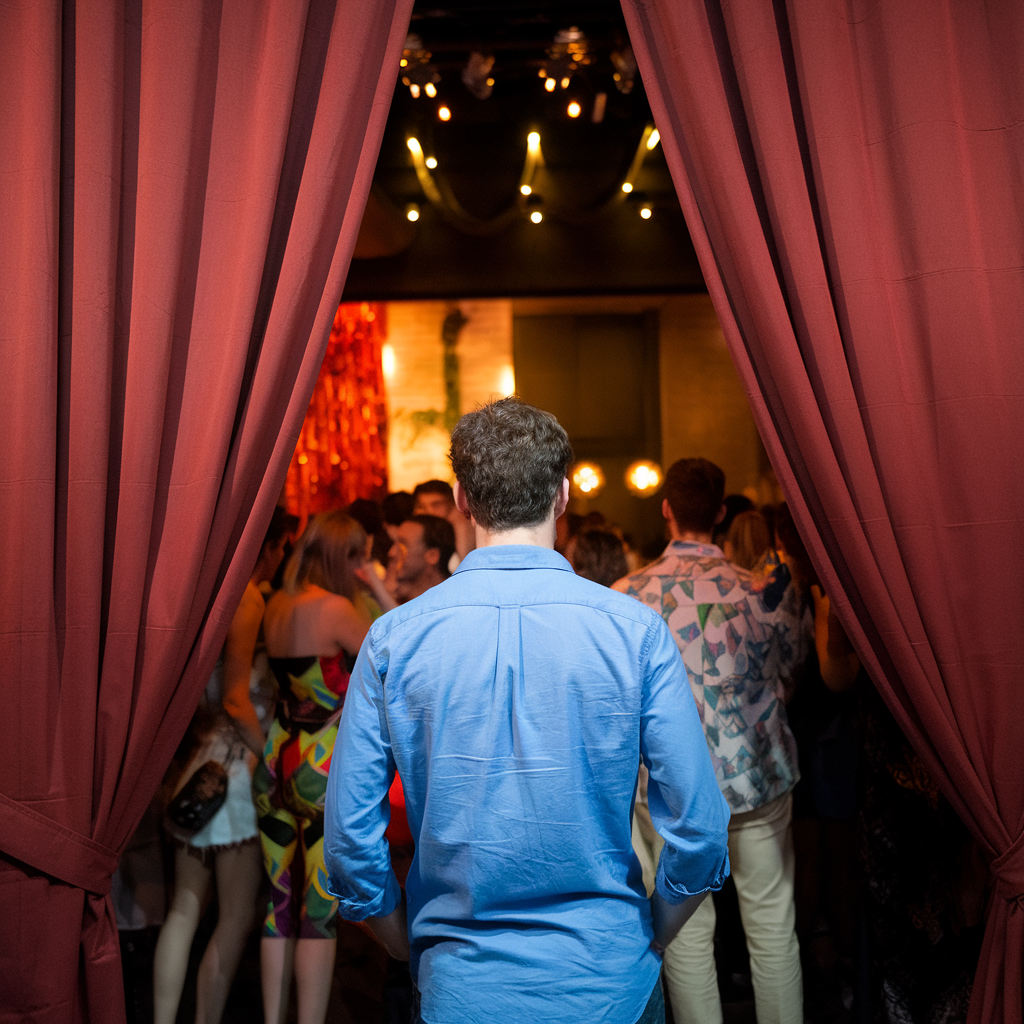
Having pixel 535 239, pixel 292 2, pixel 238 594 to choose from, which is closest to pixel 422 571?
pixel 238 594

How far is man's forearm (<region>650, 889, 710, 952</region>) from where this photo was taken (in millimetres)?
1316

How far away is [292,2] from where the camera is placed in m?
1.67

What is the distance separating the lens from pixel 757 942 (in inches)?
92.7

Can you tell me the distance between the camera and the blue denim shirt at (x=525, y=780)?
1225 millimetres

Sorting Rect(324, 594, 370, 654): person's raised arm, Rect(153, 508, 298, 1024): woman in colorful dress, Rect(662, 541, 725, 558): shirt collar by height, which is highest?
Rect(662, 541, 725, 558): shirt collar

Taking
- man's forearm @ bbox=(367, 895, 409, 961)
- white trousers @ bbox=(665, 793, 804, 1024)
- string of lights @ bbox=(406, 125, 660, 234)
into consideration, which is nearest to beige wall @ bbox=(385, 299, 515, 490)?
string of lights @ bbox=(406, 125, 660, 234)

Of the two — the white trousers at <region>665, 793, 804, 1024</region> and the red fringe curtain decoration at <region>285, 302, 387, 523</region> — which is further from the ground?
the red fringe curtain decoration at <region>285, 302, 387, 523</region>

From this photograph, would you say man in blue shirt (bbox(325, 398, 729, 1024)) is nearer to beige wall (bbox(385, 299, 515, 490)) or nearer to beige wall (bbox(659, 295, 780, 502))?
beige wall (bbox(385, 299, 515, 490))

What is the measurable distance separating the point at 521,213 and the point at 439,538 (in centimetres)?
231

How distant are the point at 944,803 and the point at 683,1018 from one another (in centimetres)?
100

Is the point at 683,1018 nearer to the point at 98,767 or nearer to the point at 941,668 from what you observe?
the point at 941,668

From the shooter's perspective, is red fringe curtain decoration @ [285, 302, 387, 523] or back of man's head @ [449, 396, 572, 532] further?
red fringe curtain decoration @ [285, 302, 387, 523]

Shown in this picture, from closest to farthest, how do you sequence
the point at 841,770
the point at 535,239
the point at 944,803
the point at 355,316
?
the point at 944,803, the point at 841,770, the point at 535,239, the point at 355,316

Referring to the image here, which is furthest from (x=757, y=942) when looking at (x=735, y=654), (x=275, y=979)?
(x=275, y=979)
